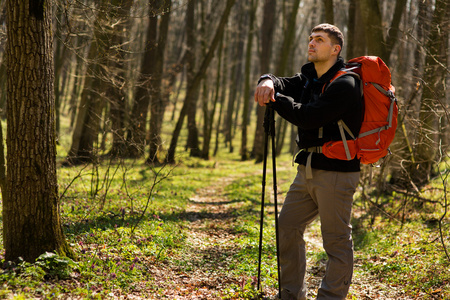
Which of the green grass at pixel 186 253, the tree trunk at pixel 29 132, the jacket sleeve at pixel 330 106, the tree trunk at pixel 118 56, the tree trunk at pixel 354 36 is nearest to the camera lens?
the jacket sleeve at pixel 330 106

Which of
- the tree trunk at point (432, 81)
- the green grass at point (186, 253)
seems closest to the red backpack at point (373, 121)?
the green grass at point (186, 253)

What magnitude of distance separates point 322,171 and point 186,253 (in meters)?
2.99

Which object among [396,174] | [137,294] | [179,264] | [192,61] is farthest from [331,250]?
[192,61]

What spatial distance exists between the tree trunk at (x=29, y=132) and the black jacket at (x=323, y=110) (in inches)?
89.4

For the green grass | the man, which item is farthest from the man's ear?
the green grass

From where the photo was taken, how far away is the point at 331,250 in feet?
12.4

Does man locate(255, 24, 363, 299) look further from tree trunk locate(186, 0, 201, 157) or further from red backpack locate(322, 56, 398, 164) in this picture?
tree trunk locate(186, 0, 201, 157)

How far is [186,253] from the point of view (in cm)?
600

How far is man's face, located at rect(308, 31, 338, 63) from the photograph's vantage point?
3.84 metres

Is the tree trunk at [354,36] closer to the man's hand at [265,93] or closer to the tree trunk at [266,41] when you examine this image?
the man's hand at [265,93]

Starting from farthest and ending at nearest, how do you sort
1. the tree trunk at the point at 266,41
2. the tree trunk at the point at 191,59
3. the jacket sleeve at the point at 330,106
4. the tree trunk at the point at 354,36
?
the tree trunk at the point at 266,41
the tree trunk at the point at 191,59
the tree trunk at the point at 354,36
the jacket sleeve at the point at 330,106

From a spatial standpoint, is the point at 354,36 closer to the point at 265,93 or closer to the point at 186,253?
the point at 186,253

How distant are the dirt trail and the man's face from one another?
2.67 m

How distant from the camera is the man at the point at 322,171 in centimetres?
361
